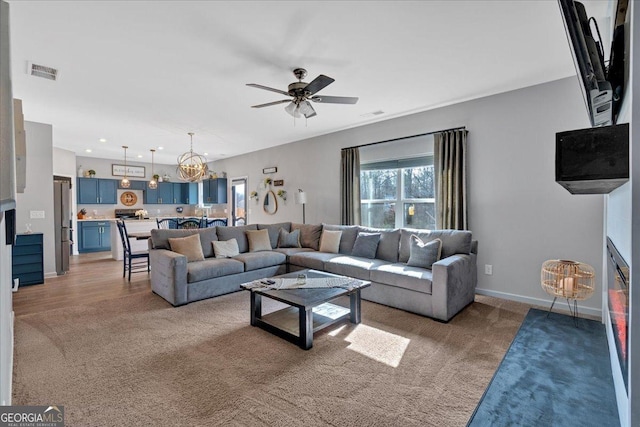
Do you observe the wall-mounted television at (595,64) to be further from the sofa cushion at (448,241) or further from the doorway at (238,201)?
the doorway at (238,201)

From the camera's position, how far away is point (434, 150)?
4434 millimetres

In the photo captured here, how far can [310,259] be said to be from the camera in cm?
451

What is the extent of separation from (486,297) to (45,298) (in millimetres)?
5971

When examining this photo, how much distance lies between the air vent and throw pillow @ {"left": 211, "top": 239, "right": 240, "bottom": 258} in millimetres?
2715

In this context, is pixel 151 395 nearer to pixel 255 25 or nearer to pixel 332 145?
pixel 255 25

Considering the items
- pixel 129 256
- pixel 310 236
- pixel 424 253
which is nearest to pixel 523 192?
pixel 424 253

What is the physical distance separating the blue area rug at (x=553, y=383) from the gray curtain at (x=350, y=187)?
10.3 feet

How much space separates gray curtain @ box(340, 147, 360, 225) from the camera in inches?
215

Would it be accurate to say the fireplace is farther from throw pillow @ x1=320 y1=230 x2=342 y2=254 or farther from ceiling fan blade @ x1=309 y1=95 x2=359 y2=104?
throw pillow @ x1=320 y1=230 x2=342 y2=254

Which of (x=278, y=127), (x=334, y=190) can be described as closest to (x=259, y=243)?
(x=334, y=190)

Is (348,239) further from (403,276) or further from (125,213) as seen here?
(125,213)

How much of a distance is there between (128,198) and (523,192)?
1013 cm

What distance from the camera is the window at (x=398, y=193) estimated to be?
Answer: 4715 millimetres

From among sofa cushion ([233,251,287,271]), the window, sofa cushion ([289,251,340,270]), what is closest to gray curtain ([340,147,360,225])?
the window
